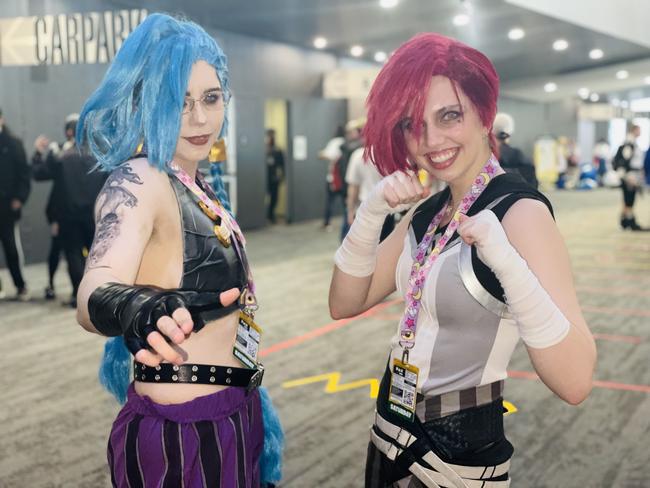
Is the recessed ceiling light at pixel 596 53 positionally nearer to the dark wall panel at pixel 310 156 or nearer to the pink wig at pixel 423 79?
the dark wall panel at pixel 310 156

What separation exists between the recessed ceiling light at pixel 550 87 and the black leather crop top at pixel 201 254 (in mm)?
20161

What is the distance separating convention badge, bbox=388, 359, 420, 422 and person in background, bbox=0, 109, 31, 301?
5.03 m

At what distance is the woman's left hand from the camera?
1.12m

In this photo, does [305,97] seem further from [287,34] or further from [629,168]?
[629,168]

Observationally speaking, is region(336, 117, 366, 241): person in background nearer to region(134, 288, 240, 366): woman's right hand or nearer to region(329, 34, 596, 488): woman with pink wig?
region(329, 34, 596, 488): woman with pink wig

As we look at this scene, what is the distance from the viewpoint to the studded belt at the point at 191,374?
1.37 meters

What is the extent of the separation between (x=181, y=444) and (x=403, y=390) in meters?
0.45

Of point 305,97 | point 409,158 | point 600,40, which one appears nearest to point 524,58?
point 600,40

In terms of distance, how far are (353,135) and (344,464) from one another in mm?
5188

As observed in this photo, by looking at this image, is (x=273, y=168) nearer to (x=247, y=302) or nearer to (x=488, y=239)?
(x=247, y=302)

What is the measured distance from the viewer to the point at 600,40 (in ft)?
41.4

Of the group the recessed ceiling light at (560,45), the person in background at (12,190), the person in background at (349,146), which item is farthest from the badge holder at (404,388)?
the recessed ceiling light at (560,45)

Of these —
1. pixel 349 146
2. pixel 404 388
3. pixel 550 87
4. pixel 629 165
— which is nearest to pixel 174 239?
pixel 404 388

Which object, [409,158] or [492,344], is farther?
[409,158]
